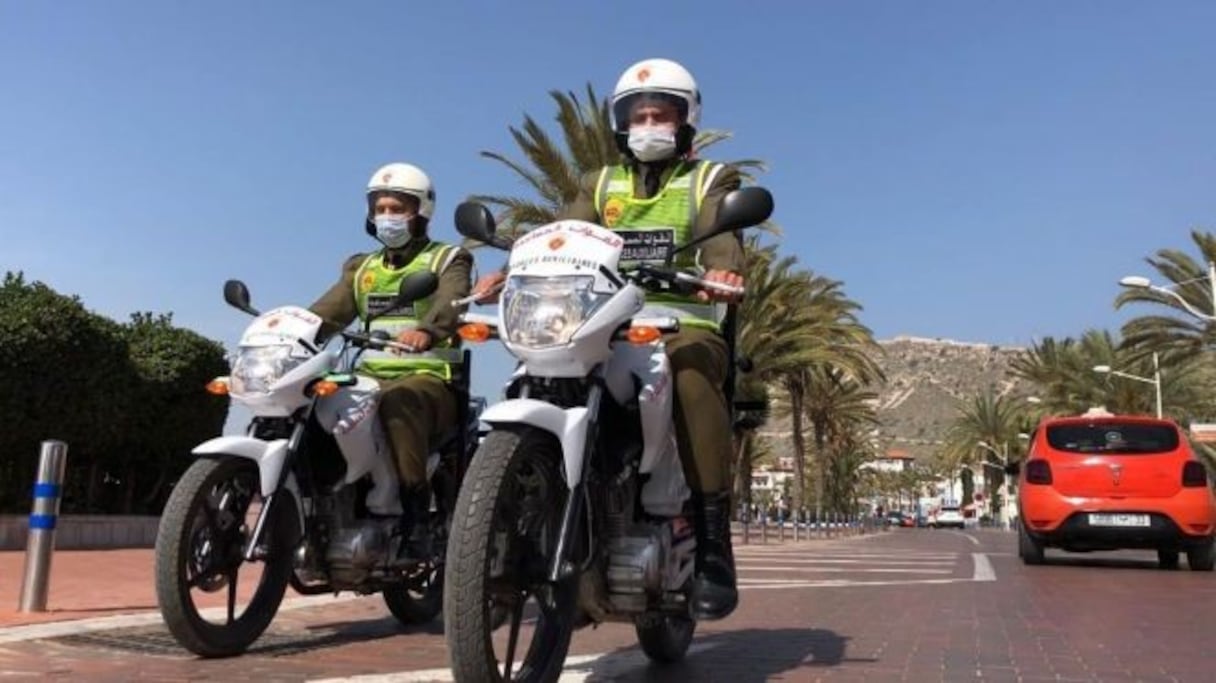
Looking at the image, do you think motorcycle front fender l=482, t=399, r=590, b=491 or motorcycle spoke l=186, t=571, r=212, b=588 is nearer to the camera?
motorcycle front fender l=482, t=399, r=590, b=491

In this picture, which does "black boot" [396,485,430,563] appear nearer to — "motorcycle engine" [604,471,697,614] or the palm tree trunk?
"motorcycle engine" [604,471,697,614]

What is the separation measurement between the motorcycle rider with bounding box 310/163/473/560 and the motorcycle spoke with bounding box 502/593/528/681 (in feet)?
6.65

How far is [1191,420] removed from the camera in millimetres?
49812

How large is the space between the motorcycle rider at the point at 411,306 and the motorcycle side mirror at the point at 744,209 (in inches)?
82.4

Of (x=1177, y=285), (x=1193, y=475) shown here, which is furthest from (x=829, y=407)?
(x=1193, y=475)

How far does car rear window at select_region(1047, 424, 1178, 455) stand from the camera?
12.2 metres

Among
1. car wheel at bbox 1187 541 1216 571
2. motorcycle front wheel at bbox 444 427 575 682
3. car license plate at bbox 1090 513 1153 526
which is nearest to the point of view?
motorcycle front wheel at bbox 444 427 575 682

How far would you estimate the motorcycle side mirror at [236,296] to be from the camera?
5.39 m

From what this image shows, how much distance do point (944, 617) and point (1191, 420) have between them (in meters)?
48.9

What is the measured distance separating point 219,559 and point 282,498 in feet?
1.18

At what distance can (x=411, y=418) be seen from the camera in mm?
5410

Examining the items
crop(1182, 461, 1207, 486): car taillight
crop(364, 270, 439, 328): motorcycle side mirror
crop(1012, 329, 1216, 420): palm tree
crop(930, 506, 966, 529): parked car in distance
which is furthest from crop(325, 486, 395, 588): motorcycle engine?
crop(930, 506, 966, 529): parked car in distance

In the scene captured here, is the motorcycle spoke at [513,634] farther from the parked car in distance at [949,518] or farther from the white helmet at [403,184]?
the parked car in distance at [949,518]

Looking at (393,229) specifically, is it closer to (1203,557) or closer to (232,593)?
(232,593)
